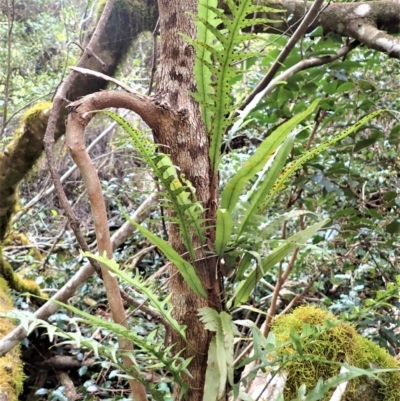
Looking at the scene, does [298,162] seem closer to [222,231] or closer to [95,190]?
[222,231]

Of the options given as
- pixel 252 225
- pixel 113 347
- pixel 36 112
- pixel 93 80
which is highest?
pixel 93 80

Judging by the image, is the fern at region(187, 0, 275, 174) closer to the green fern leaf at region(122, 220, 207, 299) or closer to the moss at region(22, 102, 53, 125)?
the green fern leaf at region(122, 220, 207, 299)

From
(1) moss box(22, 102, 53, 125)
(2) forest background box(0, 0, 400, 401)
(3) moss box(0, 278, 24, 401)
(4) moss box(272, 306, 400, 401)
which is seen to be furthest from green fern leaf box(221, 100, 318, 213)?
(1) moss box(22, 102, 53, 125)

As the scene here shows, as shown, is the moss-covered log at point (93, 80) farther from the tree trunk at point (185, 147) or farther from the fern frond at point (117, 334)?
the fern frond at point (117, 334)

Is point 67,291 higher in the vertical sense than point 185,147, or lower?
lower

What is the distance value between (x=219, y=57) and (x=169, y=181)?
0.15 m

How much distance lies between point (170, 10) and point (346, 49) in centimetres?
74

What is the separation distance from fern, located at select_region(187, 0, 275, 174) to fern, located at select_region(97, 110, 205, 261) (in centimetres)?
7

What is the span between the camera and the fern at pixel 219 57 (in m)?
0.43

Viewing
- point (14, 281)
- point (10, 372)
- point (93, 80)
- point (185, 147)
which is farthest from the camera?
point (14, 281)

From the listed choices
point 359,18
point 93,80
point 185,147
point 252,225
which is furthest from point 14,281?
point 359,18

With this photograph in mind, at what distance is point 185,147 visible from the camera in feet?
2.10

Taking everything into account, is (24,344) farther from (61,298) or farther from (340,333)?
(340,333)

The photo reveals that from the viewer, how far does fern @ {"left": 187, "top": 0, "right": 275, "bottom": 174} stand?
0.43 m
